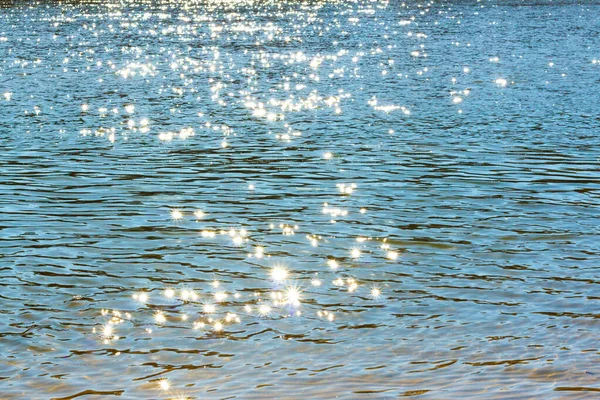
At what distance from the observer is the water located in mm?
11500

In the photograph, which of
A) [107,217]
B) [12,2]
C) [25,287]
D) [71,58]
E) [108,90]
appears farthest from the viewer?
[12,2]

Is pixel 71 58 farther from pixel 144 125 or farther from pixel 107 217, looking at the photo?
pixel 107 217

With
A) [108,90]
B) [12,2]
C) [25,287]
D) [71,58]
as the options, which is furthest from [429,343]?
[12,2]

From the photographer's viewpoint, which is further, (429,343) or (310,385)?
(429,343)

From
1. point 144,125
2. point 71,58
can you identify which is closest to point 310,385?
point 144,125

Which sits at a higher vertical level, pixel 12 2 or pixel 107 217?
pixel 12 2

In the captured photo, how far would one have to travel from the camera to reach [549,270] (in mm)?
15094

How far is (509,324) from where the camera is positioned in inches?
501

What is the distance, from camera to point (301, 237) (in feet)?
56.9

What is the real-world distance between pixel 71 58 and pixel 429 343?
141ft

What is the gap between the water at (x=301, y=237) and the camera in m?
11.5

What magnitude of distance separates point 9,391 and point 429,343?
5.20 meters

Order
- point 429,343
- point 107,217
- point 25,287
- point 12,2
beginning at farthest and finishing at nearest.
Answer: point 12,2
point 107,217
point 25,287
point 429,343

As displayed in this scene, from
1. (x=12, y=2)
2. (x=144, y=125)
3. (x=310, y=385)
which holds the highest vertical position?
(x=12, y=2)
